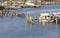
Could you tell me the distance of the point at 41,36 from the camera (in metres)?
16.0

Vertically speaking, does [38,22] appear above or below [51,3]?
above

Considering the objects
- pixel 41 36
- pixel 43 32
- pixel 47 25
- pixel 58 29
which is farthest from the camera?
pixel 47 25

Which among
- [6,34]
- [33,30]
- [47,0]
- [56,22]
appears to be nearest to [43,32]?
[33,30]

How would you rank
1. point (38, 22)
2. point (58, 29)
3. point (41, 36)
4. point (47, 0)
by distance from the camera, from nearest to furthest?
point (41, 36)
point (58, 29)
point (38, 22)
point (47, 0)

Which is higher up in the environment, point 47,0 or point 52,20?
point 52,20

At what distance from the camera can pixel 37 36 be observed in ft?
52.7

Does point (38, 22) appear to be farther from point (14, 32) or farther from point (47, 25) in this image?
point (14, 32)

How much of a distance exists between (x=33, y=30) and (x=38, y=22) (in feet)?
12.3

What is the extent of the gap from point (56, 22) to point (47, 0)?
44.6 metres

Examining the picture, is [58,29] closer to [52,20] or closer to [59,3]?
[52,20]

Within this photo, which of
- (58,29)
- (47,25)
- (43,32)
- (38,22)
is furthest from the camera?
(38,22)

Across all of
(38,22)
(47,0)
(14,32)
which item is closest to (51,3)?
(47,0)

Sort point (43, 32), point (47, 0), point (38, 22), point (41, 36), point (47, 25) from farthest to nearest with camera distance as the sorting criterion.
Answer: point (47, 0)
point (38, 22)
point (47, 25)
point (43, 32)
point (41, 36)

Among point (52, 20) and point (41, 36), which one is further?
point (52, 20)
